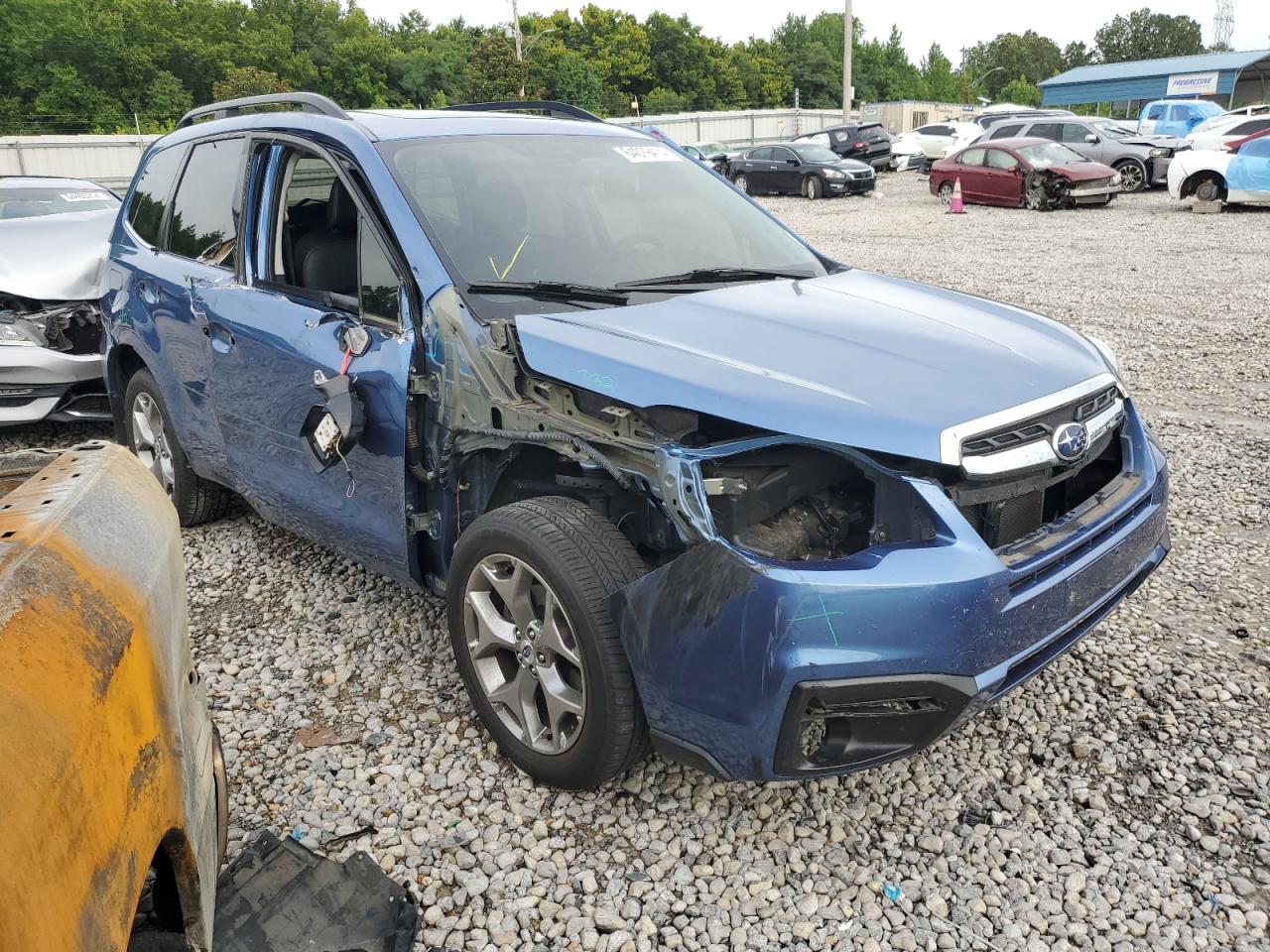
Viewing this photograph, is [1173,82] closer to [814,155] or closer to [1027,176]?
[814,155]

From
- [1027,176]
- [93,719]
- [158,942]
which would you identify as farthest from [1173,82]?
[93,719]

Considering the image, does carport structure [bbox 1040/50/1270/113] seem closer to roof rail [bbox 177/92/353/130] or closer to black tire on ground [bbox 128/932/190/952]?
roof rail [bbox 177/92/353/130]

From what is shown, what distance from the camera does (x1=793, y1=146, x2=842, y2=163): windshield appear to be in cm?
2352

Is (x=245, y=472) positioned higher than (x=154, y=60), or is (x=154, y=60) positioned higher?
(x=154, y=60)

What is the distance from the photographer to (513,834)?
106 inches

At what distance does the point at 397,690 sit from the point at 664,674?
1413 millimetres

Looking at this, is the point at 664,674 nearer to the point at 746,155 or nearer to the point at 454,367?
the point at 454,367

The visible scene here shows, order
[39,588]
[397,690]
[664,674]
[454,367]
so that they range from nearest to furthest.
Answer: [39,588]
[664,674]
[454,367]
[397,690]

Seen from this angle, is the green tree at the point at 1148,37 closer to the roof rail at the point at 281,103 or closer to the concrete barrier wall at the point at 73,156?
the concrete barrier wall at the point at 73,156

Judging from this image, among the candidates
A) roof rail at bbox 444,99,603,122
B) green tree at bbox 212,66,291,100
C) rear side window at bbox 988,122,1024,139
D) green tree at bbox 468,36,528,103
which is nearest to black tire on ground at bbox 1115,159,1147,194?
rear side window at bbox 988,122,1024,139

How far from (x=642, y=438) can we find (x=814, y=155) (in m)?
22.9

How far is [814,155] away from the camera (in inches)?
934

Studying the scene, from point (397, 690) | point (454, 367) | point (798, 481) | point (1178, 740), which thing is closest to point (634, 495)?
point (798, 481)

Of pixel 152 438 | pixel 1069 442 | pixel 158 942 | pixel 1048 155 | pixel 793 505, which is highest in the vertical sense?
pixel 1048 155
